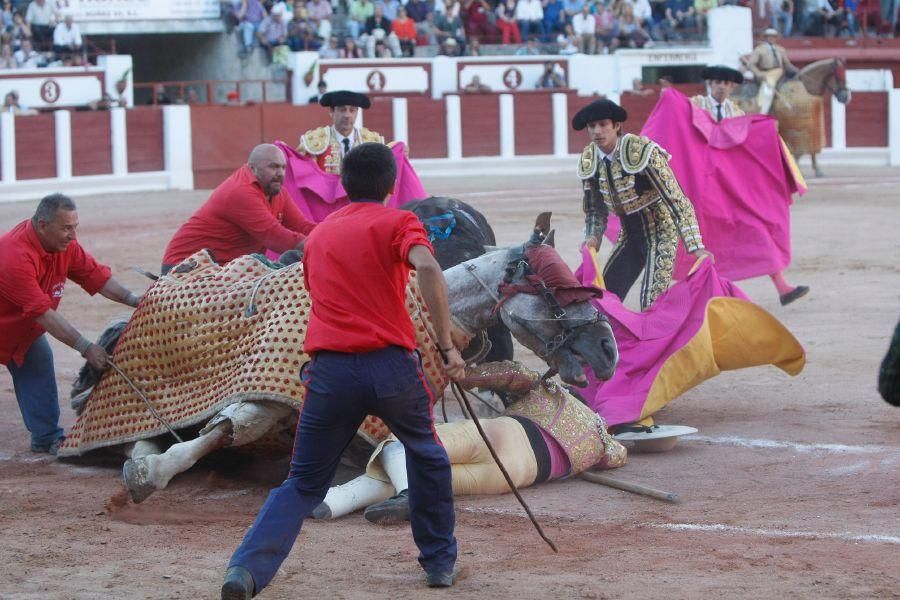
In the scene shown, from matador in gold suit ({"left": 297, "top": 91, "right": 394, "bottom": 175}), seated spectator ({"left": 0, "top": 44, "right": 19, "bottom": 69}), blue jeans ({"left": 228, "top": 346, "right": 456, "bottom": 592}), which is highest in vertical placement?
seated spectator ({"left": 0, "top": 44, "right": 19, "bottom": 69})

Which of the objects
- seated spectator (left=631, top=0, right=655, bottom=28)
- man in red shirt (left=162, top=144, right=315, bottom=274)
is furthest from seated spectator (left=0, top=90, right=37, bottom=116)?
man in red shirt (left=162, top=144, right=315, bottom=274)

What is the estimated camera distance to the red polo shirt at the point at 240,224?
5895mm

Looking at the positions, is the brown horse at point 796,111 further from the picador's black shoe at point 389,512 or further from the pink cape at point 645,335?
the picador's black shoe at point 389,512

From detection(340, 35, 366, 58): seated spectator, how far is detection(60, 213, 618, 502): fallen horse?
15.4 metres

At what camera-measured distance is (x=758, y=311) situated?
239 inches

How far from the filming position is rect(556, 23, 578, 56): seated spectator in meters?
21.7

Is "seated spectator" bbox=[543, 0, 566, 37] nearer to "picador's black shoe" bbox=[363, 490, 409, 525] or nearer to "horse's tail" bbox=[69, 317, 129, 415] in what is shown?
"horse's tail" bbox=[69, 317, 129, 415]

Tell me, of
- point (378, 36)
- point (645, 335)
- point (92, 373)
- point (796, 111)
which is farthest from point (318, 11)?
point (92, 373)

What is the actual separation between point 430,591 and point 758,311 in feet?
9.08

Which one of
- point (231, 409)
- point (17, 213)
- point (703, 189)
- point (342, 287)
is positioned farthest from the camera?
point (17, 213)

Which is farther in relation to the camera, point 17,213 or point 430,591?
point 17,213

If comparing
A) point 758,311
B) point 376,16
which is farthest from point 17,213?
point 758,311

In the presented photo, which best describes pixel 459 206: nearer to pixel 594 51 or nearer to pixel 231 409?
pixel 231 409

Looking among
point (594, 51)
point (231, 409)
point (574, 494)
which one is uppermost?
point (594, 51)
